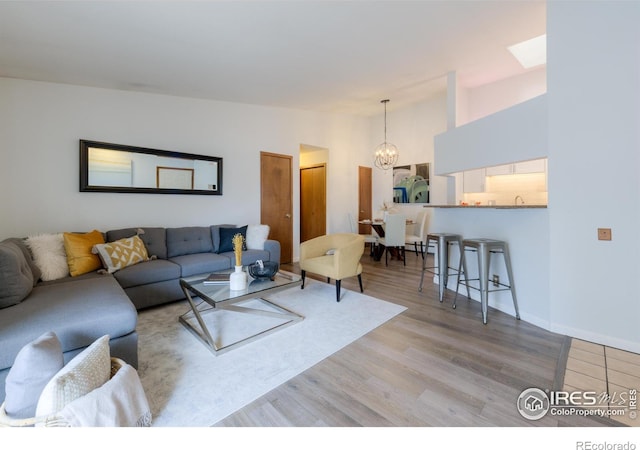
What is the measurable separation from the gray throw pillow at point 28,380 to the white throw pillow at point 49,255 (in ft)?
5.85

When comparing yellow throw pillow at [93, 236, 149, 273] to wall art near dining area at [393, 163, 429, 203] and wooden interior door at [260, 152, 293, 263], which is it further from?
wall art near dining area at [393, 163, 429, 203]

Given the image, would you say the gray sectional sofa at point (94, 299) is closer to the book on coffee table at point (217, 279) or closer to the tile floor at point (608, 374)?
the book on coffee table at point (217, 279)

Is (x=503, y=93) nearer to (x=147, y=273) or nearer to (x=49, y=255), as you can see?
(x=147, y=273)

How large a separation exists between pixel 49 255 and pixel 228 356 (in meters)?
2.05

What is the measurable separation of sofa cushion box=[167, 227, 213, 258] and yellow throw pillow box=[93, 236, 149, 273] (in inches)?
15.8

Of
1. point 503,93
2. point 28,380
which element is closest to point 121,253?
point 28,380

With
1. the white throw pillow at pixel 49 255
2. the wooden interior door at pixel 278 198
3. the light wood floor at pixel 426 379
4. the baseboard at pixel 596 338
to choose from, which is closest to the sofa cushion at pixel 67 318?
the white throw pillow at pixel 49 255

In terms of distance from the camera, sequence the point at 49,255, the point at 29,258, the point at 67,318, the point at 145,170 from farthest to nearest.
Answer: the point at 145,170 → the point at 49,255 → the point at 29,258 → the point at 67,318

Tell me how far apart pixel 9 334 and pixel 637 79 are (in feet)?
14.0

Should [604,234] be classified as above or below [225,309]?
above

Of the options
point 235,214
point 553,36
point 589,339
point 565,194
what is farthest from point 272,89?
point 589,339

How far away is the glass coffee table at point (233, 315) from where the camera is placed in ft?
7.22

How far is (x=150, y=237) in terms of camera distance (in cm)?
342

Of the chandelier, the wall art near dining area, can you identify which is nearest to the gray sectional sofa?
the chandelier
